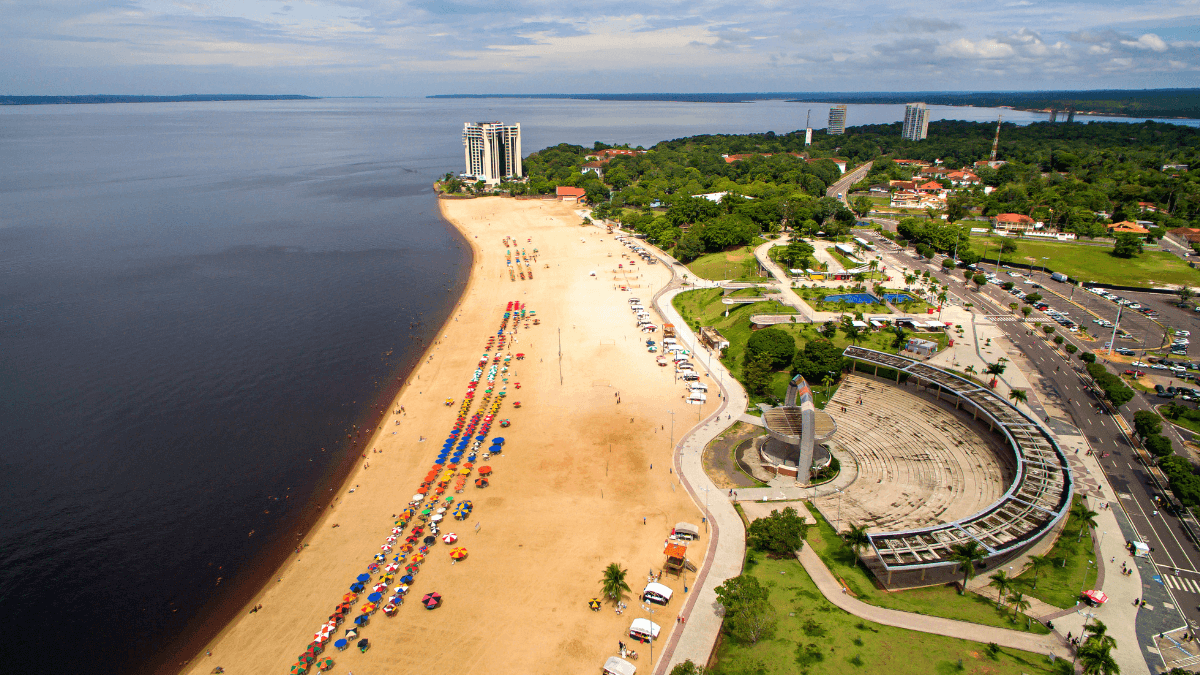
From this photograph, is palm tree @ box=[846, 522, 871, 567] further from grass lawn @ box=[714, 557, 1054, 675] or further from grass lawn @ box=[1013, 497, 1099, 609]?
grass lawn @ box=[1013, 497, 1099, 609]

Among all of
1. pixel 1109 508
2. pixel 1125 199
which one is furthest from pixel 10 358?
pixel 1125 199

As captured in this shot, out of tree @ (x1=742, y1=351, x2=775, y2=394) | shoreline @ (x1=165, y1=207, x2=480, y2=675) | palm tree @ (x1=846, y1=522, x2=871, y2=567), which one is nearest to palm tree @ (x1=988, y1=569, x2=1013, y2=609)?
palm tree @ (x1=846, y1=522, x2=871, y2=567)

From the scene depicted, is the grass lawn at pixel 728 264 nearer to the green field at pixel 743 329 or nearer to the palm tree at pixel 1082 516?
the green field at pixel 743 329

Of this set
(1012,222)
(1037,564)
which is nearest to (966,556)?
(1037,564)

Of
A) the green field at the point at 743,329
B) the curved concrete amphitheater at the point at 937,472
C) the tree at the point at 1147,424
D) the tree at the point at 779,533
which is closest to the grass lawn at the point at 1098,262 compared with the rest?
the green field at the point at 743,329

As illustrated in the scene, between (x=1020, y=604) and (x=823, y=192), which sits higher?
(x=823, y=192)

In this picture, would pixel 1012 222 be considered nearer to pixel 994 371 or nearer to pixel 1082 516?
pixel 994 371
